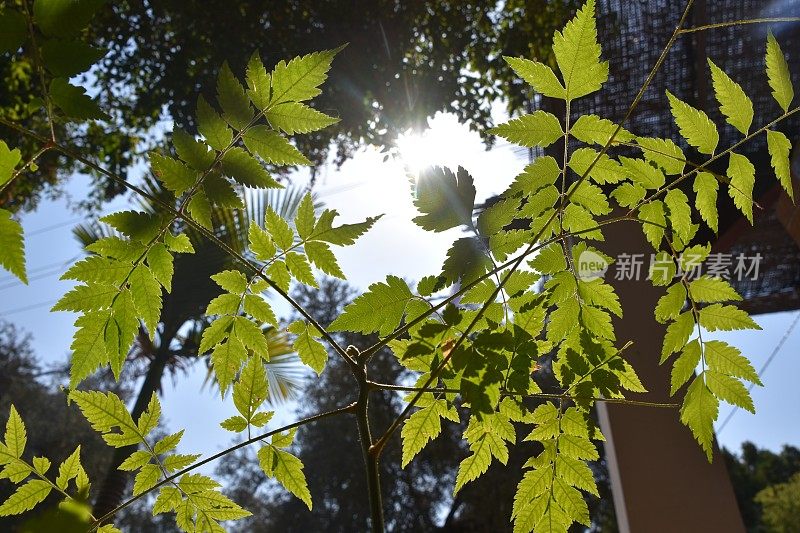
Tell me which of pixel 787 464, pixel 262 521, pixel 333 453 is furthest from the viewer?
pixel 787 464

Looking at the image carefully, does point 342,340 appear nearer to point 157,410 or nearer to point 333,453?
point 333,453

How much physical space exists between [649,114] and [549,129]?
307cm

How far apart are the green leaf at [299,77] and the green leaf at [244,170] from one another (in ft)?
0.22

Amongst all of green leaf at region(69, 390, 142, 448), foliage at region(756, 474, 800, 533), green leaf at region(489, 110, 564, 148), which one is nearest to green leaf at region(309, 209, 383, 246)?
green leaf at region(489, 110, 564, 148)

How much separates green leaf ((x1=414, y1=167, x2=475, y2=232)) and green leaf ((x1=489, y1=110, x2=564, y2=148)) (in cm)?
12

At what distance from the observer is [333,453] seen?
977 cm

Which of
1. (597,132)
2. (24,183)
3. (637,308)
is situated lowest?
(597,132)

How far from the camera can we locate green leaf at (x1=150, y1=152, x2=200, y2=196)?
0.68 m

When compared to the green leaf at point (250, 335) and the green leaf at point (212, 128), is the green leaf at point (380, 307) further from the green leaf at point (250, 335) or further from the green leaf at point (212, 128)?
the green leaf at point (212, 128)

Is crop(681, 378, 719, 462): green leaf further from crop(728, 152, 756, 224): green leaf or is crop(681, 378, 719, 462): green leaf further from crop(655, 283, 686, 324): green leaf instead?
crop(728, 152, 756, 224): green leaf

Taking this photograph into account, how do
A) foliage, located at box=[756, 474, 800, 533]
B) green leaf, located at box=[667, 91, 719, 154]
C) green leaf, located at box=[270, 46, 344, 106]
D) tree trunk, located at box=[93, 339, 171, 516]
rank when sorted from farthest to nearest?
foliage, located at box=[756, 474, 800, 533]
tree trunk, located at box=[93, 339, 171, 516]
green leaf, located at box=[667, 91, 719, 154]
green leaf, located at box=[270, 46, 344, 106]

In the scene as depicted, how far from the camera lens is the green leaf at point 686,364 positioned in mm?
822

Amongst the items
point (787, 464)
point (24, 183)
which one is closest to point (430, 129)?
point (24, 183)

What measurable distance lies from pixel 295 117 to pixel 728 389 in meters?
0.64
